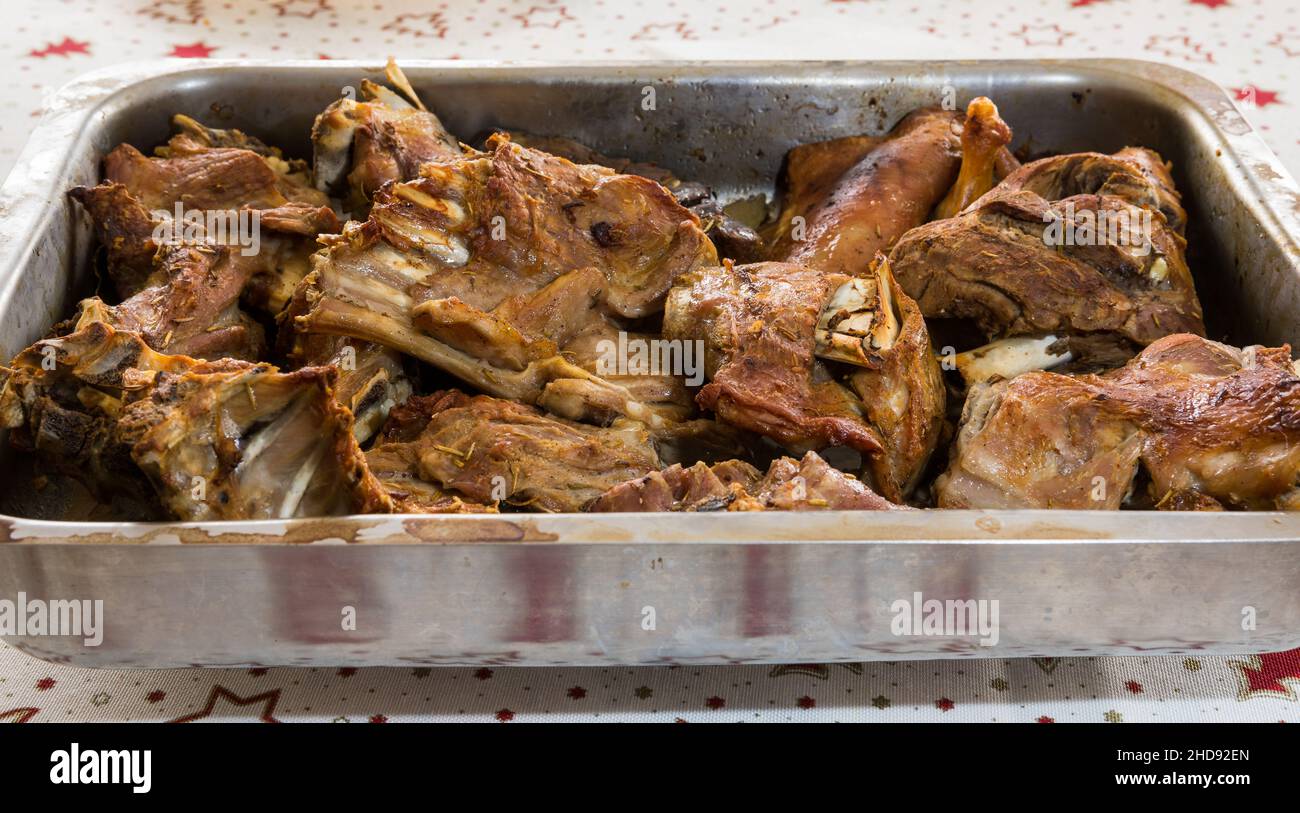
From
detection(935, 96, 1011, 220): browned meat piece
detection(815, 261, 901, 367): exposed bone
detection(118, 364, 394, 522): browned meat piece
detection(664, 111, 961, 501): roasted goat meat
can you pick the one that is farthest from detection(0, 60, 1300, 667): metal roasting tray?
detection(935, 96, 1011, 220): browned meat piece

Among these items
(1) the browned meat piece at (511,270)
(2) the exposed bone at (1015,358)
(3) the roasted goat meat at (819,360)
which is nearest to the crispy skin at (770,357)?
(3) the roasted goat meat at (819,360)

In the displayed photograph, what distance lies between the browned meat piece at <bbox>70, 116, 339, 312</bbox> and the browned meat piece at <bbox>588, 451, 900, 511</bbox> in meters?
1.15

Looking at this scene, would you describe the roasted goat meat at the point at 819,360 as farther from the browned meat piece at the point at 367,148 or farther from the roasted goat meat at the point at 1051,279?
the browned meat piece at the point at 367,148

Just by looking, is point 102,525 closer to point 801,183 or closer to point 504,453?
point 504,453

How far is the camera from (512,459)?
2537 millimetres

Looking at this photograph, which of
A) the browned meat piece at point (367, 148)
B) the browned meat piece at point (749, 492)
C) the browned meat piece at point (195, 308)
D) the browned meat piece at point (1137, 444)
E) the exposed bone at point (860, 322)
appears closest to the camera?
the browned meat piece at point (749, 492)

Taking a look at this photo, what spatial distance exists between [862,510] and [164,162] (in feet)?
7.26

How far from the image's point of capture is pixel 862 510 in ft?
7.07

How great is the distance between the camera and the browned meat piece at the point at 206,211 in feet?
9.91

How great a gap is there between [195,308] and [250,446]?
29.9 inches

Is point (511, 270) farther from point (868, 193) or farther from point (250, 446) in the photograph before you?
point (868, 193)

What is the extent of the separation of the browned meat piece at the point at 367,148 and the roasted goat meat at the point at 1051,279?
1308 millimetres

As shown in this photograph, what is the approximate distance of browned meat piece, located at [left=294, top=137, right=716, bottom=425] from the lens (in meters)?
2.70

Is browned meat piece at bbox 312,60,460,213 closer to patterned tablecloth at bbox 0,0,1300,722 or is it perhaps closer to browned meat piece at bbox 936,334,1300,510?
patterned tablecloth at bbox 0,0,1300,722
